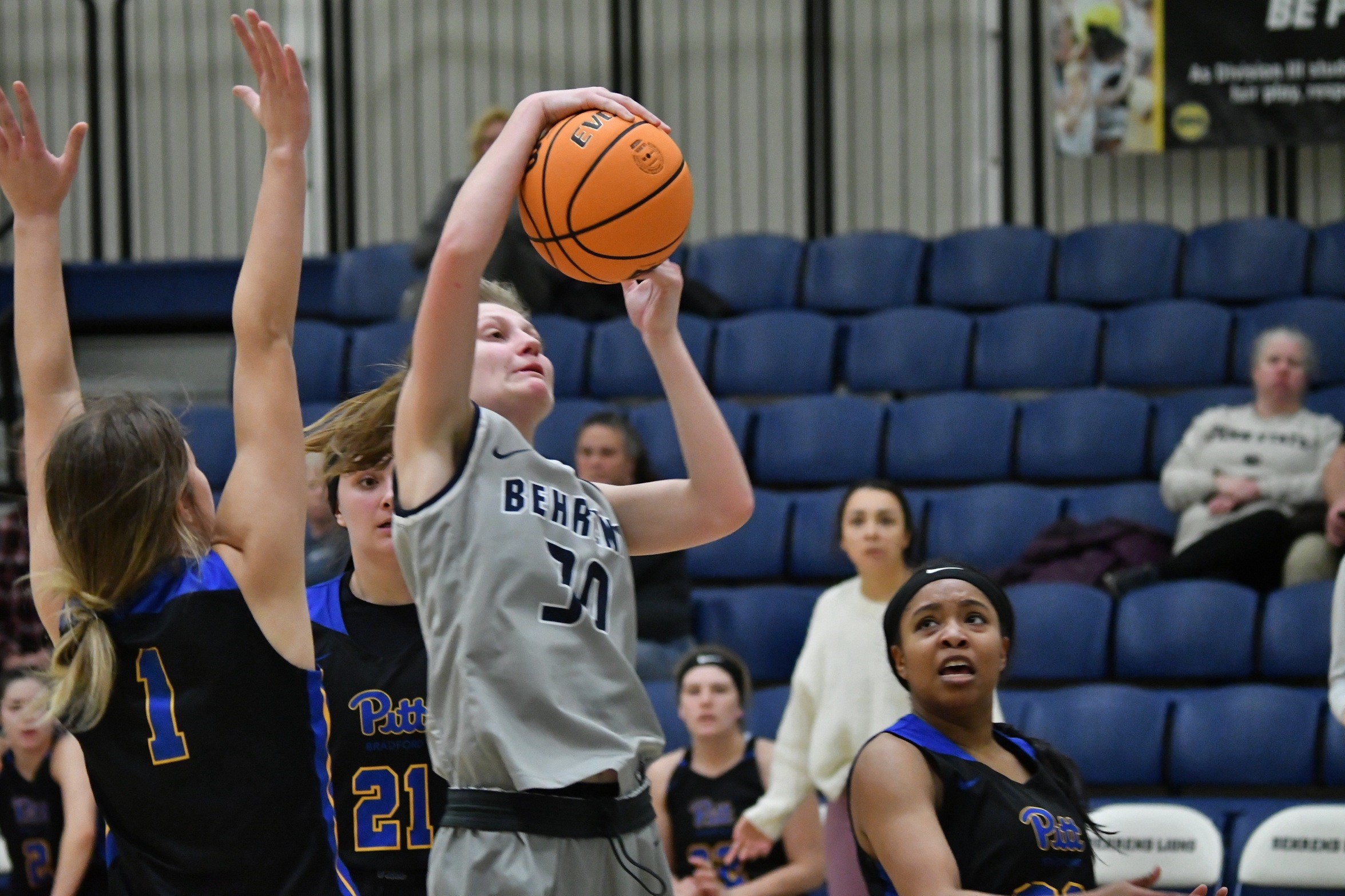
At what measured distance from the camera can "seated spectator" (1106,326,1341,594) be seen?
6.27 meters

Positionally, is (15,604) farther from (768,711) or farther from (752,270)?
(752,270)

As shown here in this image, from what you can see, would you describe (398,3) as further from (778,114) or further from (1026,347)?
(1026,347)

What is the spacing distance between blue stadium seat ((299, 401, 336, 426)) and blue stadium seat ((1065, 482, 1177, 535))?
3257mm

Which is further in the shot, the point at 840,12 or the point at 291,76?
the point at 840,12

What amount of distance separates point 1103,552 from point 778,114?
4159 millimetres

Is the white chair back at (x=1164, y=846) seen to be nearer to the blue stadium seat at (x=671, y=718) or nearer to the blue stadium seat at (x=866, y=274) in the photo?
the blue stadium seat at (x=671, y=718)

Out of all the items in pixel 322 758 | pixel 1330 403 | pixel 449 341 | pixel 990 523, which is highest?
pixel 449 341

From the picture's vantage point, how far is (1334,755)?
18.3 feet

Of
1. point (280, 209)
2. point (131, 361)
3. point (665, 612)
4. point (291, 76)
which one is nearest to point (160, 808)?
point (280, 209)

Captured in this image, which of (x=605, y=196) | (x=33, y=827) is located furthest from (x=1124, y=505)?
(x=605, y=196)

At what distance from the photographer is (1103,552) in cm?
644

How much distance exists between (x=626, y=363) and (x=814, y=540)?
4.82ft

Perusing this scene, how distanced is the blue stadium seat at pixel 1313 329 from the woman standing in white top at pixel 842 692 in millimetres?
3042

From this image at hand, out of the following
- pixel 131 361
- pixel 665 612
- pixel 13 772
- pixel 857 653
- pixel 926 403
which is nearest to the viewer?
pixel 857 653
